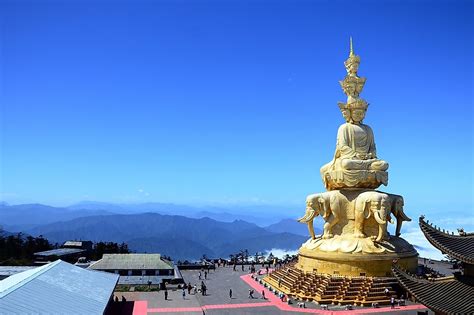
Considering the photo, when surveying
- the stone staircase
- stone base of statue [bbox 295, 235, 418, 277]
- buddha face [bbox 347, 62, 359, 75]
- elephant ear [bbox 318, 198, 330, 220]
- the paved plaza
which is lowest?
the paved plaza

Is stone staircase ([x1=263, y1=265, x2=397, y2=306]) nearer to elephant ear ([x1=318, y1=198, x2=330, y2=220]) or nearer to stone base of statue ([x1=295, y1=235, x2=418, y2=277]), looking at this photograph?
stone base of statue ([x1=295, y1=235, x2=418, y2=277])

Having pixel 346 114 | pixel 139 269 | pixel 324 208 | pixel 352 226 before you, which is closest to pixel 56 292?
pixel 139 269

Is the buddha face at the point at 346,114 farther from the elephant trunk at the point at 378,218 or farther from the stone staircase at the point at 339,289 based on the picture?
the stone staircase at the point at 339,289

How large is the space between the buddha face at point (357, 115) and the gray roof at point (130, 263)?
56.0 feet

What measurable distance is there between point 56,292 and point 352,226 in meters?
18.8

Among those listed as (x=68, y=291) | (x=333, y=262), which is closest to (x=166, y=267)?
(x=333, y=262)

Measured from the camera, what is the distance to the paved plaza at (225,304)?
25.3 metres

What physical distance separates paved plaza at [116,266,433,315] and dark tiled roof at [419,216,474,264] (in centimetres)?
905

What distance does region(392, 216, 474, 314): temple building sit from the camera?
611 inches

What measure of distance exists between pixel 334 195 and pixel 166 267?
1325 cm

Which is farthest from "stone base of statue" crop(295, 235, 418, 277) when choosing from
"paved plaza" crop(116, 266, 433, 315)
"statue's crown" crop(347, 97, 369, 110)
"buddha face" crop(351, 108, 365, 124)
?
"statue's crown" crop(347, 97, 369, 110)

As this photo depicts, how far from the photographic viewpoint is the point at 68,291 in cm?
2047

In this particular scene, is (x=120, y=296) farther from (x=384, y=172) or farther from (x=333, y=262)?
(x=384, y=172)

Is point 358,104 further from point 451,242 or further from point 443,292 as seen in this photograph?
point 443,292
